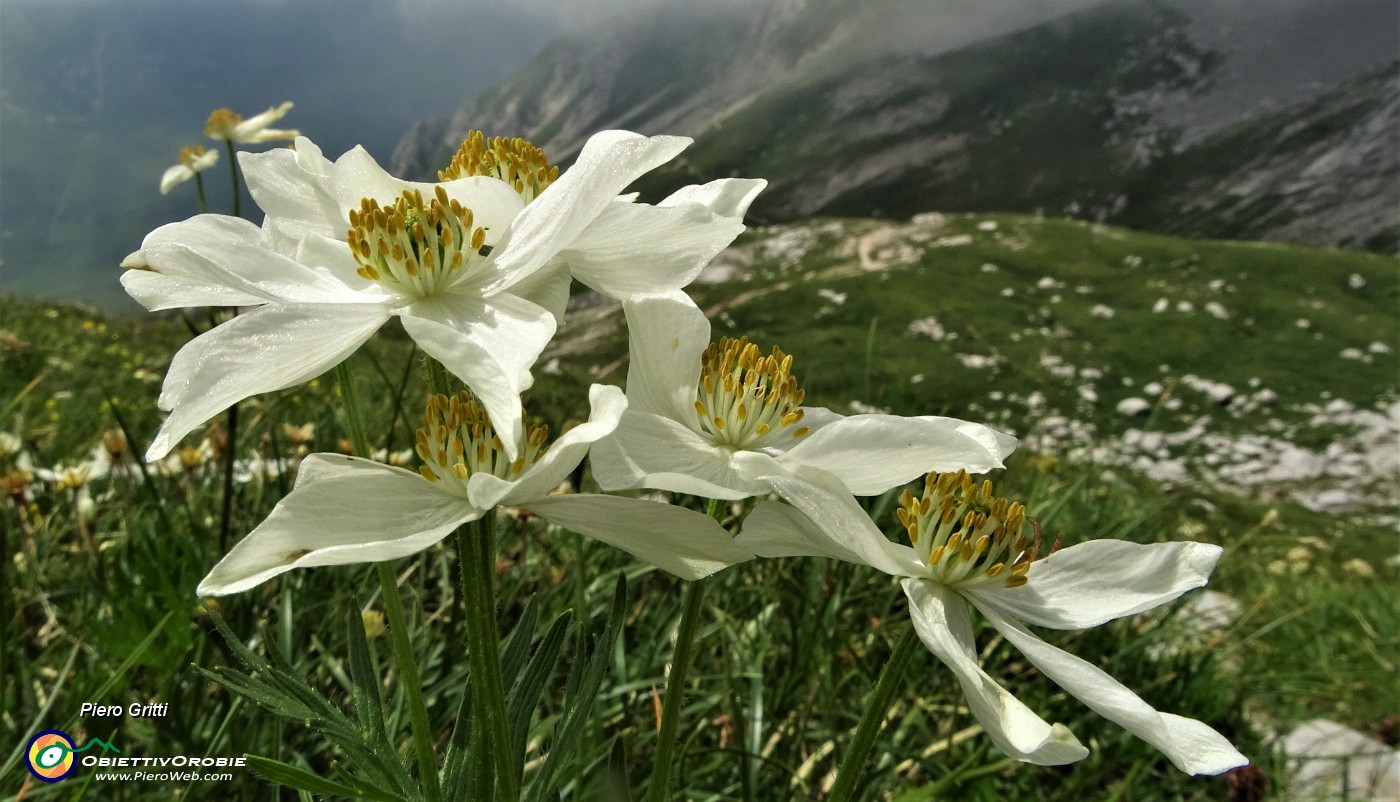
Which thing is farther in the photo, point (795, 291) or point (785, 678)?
point (795, 291)

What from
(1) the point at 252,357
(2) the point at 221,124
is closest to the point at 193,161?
(2) the point at 221,124

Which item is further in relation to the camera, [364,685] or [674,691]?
[364,685]

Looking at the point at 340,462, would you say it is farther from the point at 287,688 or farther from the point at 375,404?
the point at 375,404

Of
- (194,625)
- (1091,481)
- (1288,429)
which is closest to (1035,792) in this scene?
(194,625)

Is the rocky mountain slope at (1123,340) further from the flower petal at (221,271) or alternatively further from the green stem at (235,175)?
the flower petal at (221,271)

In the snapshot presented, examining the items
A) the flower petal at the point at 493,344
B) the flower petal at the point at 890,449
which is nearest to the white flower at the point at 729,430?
the flower petal at the point at 890,449

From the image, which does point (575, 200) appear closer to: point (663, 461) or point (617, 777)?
point (663, 461)
